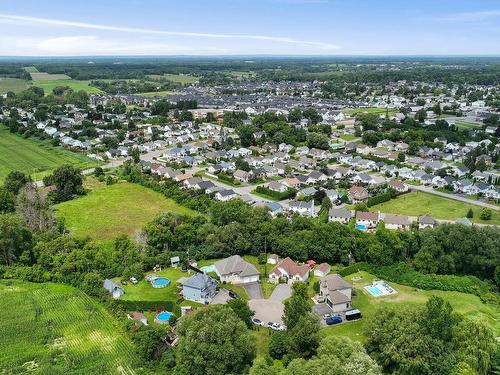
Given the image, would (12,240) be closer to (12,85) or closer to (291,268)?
(291,268)

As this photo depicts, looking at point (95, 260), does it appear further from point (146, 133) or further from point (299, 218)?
point (146, 133)

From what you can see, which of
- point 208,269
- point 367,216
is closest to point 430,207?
point 367,216

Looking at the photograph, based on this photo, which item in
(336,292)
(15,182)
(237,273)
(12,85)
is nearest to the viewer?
(336,292)

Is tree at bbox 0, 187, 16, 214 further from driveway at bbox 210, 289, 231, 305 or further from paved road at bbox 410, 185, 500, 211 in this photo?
paved road at bbox 410, 185, 500, 211

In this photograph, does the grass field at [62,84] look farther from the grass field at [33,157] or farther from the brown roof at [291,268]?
the brown roof at [291,268]

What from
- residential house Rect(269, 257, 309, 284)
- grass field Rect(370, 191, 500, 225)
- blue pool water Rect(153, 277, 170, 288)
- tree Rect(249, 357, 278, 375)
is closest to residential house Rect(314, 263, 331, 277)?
residential house Rect(269, 257, 309, 284)

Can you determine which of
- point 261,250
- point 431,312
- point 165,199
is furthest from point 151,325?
point 165,199
